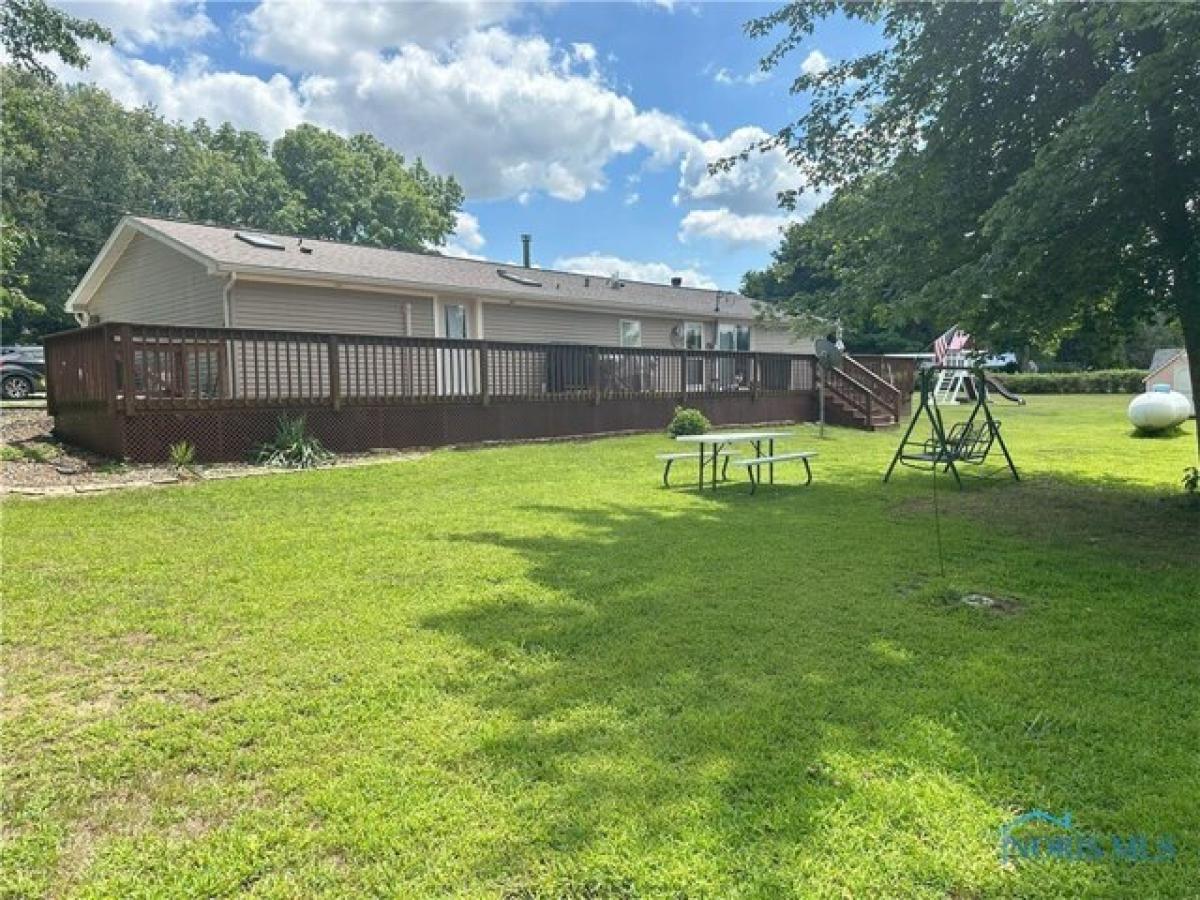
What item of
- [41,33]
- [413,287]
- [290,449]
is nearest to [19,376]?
[41,33]

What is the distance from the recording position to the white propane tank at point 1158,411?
1276 cm

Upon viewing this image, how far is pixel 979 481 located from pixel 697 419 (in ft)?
17.4

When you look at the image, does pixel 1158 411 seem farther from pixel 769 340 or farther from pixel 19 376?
pixel 19 376

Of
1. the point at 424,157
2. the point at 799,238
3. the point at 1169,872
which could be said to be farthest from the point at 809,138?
the point at 424,157

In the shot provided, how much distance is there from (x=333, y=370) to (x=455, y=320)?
5711 mm

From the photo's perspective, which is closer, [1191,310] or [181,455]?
[1191,310]

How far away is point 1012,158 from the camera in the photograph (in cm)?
632

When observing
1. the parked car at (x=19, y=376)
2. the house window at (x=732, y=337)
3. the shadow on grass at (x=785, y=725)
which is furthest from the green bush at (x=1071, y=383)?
the parked car at (x=19, y=376)

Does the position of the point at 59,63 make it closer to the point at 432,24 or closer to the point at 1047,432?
the point at 432,24

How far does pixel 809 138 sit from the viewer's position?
310 inches

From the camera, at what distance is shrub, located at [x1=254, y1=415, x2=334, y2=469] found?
9.20 m

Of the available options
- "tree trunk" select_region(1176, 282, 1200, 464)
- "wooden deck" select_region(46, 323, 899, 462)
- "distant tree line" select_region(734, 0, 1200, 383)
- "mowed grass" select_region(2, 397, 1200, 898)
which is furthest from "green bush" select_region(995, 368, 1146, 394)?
"mowed grass" select_region(2, 397, 1200, 898)

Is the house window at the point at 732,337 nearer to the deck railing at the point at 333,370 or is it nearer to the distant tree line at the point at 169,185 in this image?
the deck railing at the point at 333,370

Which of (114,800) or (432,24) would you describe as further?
(432,24)
